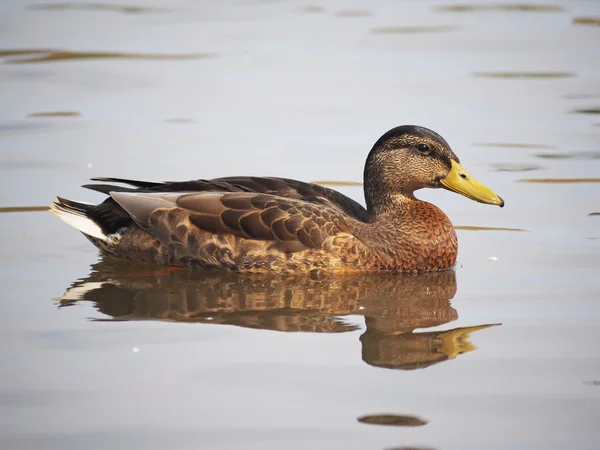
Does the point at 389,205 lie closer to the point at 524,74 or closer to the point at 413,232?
the point at 413,232

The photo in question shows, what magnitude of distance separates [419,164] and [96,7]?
11.0 metres

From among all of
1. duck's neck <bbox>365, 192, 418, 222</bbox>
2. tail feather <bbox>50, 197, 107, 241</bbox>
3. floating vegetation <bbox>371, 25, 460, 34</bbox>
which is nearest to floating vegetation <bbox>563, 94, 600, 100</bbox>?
floating vegetation <bbox>371, 25, 460, 34</bbox>

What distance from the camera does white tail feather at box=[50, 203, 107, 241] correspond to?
9.49 meters

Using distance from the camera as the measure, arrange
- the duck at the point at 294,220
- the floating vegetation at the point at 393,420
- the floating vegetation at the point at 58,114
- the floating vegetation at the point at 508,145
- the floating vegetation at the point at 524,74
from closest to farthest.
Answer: the floating vegetation at the point at 393,420 → the duck at the point at 294,220 → the floating vegetation at the point at 508,145 → the floating vegetation at the point at 58,114 → the floating vegetation at the point at 524,74

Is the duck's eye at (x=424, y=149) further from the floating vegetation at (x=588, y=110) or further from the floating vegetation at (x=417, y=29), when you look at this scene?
the floating vegetation at (x=417, y=29)

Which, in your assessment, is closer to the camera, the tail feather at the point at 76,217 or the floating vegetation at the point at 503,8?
the tail feather at the point at 76,217

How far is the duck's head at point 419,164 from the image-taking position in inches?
368

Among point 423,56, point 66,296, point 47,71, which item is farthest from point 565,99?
point 66,296

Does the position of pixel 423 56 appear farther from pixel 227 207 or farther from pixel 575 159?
pixel 227 207

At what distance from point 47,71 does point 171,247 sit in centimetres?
698

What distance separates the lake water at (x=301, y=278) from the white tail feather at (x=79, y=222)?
252 millimetres

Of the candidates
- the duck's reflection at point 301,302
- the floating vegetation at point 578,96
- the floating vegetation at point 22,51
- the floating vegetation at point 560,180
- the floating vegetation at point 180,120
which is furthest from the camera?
the floating vegetation at point 22,51

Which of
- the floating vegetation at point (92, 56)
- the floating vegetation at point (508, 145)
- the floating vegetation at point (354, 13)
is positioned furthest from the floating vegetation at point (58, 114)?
the floating vegetation at point (354, 13)

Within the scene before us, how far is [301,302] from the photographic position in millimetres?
8297
